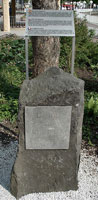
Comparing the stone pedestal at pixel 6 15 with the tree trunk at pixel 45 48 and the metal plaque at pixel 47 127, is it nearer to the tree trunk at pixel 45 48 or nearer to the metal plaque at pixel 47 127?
the tree trunk at pixel 45 48

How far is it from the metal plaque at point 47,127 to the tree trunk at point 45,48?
9.78 ft

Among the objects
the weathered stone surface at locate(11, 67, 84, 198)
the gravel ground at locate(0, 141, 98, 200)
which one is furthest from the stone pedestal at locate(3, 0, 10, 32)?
the weathered stone surface at locate(11, 67, 84, 198)

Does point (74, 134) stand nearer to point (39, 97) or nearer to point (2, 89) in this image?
point (39, 97)

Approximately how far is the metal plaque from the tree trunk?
9.78ft

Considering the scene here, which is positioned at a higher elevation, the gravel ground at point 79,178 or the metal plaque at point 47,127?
the metal plaque at point 47,127

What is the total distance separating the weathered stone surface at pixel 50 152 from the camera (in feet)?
8.77

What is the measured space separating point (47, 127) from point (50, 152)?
1.06 ft

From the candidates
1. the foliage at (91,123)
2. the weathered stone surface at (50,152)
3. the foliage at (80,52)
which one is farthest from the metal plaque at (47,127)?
the foliage at (80,52)

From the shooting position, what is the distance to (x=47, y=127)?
2828 millimetres

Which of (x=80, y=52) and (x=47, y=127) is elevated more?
(x=80, y=52)

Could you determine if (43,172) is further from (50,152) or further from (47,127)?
(47,127)

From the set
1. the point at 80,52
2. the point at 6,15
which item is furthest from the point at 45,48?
the point at 6,15

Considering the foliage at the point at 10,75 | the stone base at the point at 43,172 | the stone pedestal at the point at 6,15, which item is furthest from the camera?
the stone pedestal at the point at 6,15

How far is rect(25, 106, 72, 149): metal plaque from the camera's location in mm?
2728
